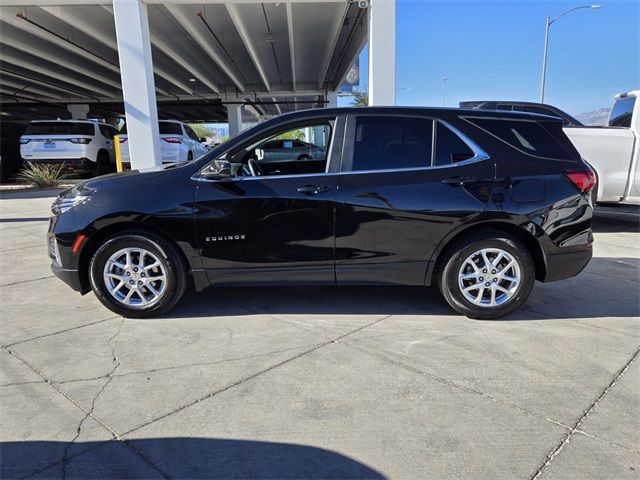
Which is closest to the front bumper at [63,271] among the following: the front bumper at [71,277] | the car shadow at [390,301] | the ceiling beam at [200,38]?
the front bumper at [71,277]

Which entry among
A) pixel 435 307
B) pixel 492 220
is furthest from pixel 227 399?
pixel 492 220

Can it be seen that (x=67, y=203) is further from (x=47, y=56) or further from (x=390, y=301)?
(x=47, y=56)

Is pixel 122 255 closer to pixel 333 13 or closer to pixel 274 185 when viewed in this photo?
pixel 274 185

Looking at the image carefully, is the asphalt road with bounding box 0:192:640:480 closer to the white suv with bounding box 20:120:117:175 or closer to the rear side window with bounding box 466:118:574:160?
the rear side window with bounding box 466:118:574:160

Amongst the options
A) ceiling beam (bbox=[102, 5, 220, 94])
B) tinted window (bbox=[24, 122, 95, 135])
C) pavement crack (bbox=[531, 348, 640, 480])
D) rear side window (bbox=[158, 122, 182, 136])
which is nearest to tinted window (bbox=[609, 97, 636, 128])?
pavement crack (bbox=[531, 348, 640, 480])

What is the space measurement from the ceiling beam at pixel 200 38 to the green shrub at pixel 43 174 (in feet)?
19.7

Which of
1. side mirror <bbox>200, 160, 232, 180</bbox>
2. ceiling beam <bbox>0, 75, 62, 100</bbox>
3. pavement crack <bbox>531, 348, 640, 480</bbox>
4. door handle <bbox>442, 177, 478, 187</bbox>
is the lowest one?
pavement crack <bbox>531, 348, 640, 480</bbox>

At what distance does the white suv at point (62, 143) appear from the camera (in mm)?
14164

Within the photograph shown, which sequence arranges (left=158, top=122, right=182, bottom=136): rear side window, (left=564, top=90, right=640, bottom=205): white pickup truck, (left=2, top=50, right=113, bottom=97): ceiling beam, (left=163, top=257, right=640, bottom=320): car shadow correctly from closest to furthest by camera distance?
(left=163, top=257, right=640, bottom=320): car shadow → (left=564, top=90, right=640, bottom=205): white pickup truck → (left=158, top=122, right=182, bottom=136): rear side window → (left=2, top=50, right=113, bottom=97): ceiling beam

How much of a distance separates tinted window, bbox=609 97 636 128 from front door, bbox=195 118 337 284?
672 cm

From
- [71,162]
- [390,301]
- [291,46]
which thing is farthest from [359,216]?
[291,46]

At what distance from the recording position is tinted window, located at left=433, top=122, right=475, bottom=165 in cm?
391

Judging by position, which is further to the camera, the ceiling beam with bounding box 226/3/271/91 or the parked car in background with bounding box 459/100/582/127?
the ceiling beam with bounding box 226/3/271/91

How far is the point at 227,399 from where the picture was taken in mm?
2805
